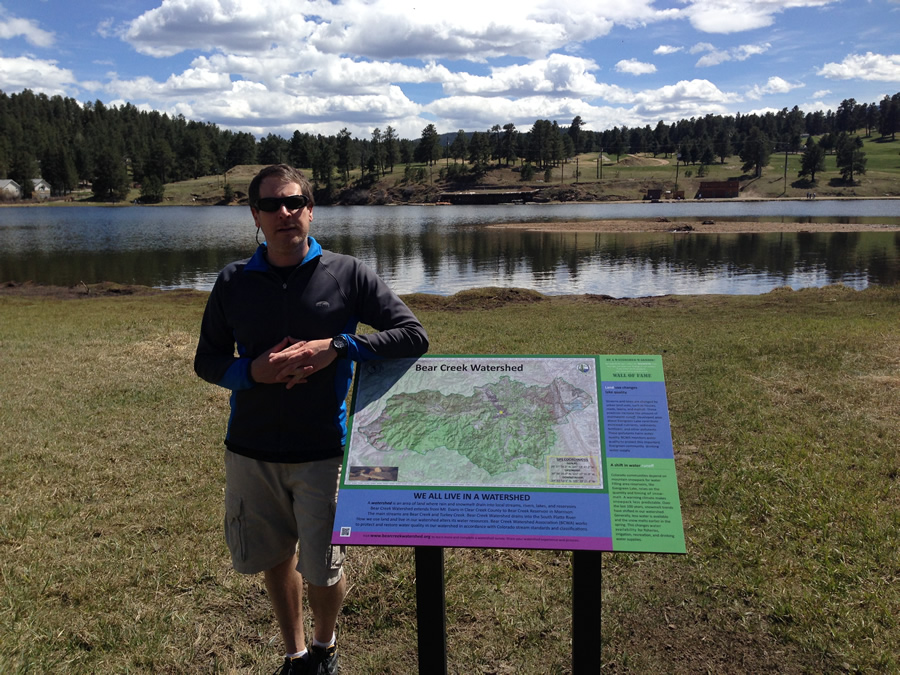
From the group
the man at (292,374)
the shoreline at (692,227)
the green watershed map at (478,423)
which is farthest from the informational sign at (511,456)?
the shoreline at (692,227)

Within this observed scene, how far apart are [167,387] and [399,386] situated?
766cm

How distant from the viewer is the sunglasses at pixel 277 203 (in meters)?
3.14

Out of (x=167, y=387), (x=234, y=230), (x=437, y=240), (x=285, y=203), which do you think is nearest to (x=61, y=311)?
(x=167, y=387)

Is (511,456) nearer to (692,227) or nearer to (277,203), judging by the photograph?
(277,203)

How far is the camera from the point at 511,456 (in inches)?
121

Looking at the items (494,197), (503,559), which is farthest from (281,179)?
(494,197)

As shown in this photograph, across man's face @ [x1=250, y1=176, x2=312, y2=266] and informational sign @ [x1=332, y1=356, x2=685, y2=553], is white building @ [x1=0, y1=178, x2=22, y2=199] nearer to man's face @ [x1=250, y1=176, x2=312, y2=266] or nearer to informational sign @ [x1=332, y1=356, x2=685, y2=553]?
man's face @ [x1=250, y1=176, x2=312, y2=266]

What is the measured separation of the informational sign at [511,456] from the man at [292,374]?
0.65 ft

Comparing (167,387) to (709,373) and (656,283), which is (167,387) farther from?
(656,283)

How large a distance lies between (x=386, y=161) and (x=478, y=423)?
518ft

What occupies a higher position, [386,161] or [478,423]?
[386,161]

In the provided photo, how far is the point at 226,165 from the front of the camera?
171875mm

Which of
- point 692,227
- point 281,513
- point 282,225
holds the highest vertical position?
point 282,225

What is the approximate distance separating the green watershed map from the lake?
23.6 metres
